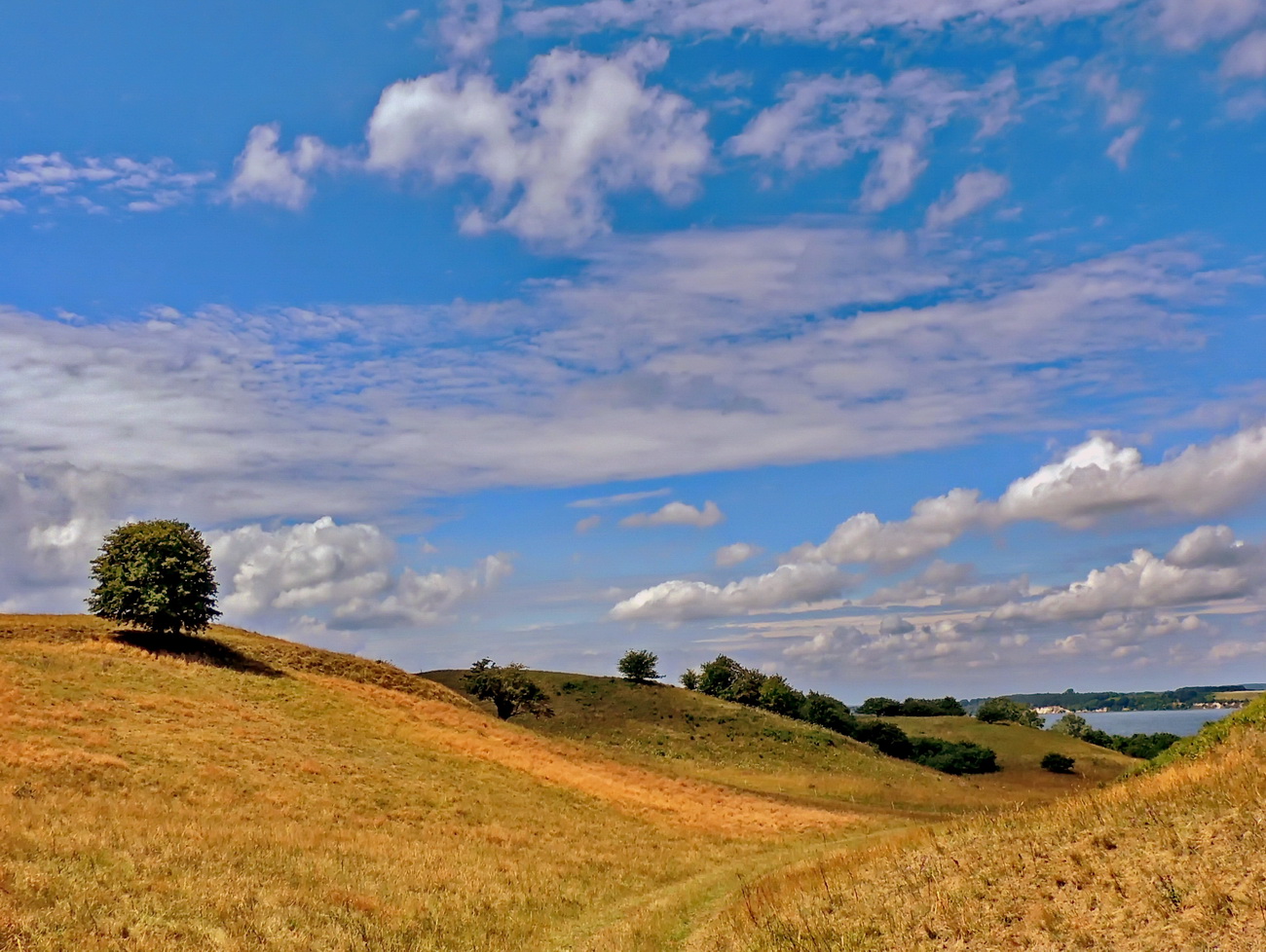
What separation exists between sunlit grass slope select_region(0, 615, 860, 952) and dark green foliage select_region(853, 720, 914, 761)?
214 ft

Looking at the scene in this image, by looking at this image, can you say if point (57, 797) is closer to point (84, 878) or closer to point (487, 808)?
point (84, 878)

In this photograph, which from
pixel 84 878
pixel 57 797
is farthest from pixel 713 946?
pixel 57 797

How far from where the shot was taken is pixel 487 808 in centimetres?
3825

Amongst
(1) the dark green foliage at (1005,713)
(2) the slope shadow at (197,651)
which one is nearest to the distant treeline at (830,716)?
(1) the dark green foliage at (1005,713)

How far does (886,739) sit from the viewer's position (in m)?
116

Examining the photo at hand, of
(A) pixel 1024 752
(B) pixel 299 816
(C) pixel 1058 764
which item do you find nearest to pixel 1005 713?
(A) pixel 1024 752

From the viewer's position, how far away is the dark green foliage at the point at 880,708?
602 ft

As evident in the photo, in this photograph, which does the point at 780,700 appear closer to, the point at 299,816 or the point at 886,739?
the point at 886,739

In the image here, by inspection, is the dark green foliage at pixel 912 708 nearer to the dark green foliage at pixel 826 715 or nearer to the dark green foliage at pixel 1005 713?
the dark green foliage at pixel 1005 713

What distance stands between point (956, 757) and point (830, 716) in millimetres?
20303

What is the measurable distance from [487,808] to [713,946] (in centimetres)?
2408

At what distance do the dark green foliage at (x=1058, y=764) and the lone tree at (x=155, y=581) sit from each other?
102 meters

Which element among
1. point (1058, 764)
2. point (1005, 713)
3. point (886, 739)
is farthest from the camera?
point (1005, 713)

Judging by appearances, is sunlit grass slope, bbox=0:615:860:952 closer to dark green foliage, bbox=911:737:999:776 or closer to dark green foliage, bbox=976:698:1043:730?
dark green foliage, bbox=911:737:999:776
